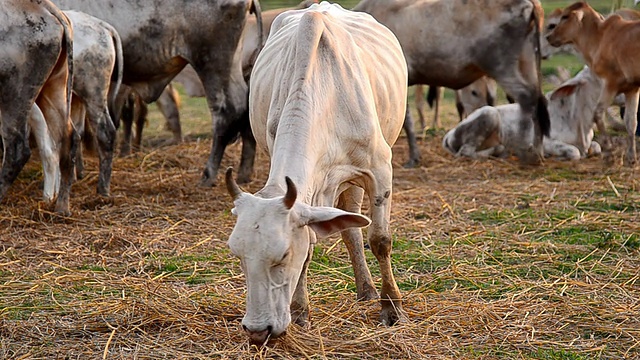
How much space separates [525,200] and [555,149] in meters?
2.75

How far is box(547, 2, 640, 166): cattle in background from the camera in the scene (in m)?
10.0

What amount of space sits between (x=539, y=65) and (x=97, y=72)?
4961 mm

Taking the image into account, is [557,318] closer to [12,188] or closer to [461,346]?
[461,346]

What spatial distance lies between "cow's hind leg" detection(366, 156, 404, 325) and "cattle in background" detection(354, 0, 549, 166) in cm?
564

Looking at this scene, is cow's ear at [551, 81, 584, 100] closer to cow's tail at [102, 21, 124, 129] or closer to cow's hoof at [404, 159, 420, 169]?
cow's hoof at [404, 159, 420, 169]

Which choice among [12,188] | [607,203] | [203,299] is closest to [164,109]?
[12,188]

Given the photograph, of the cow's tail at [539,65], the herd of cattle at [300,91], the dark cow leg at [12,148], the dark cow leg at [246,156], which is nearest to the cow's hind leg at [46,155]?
the herd of cattle at [300,91]

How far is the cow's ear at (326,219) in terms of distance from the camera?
164 inches

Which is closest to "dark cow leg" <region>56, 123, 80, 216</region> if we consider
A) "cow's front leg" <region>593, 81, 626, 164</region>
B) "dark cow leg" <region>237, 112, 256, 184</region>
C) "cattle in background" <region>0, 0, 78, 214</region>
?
"cattle in background" <region>0, 0, 78, 214</region>

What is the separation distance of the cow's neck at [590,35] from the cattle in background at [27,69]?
19.8ft

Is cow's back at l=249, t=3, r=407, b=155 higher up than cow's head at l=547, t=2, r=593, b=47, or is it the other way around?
cow's back at l=249, t=3, r=407, b=155

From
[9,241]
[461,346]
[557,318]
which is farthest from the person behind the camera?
[9,241]

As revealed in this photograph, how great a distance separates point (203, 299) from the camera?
554 cm

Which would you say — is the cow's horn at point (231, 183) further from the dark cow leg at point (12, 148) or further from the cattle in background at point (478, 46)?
the cattle in background at point (478, 46)
